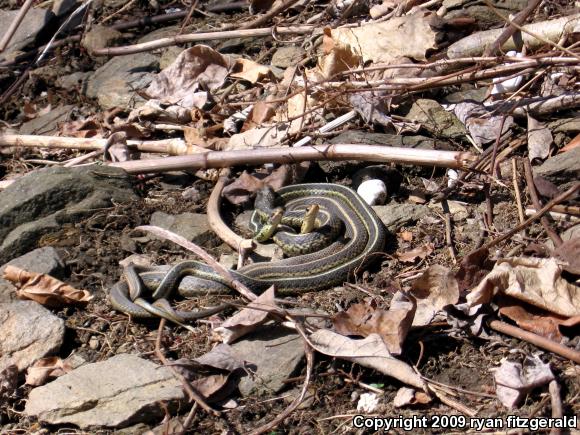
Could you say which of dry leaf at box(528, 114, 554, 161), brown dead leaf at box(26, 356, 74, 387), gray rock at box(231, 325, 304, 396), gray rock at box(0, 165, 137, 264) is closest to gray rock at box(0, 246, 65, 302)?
gray rock at box(0, 165, 137, 264)

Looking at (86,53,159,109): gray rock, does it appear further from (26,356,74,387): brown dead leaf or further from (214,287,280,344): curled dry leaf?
(214,287,280,344): curled dry leaf

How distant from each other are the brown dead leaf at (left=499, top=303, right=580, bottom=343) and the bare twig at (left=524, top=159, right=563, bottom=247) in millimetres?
626

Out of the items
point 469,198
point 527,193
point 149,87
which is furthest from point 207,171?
point 527,193

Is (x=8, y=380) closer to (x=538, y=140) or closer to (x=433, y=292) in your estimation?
(x=433, y=292)

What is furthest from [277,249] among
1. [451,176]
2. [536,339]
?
[536,339]

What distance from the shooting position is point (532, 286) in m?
4.69

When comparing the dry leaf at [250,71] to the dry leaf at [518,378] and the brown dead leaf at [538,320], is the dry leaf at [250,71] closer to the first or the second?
the brown dead leaf at [538,320]

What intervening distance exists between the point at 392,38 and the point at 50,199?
3292 mm

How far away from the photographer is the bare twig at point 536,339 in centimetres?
430

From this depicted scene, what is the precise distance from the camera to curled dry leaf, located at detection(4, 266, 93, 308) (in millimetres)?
5727

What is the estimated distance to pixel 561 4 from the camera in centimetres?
748

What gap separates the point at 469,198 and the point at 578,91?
4.11 feet

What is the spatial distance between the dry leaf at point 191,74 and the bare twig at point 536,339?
4.40m

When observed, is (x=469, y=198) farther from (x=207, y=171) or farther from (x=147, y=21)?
(x=147, y=21)
